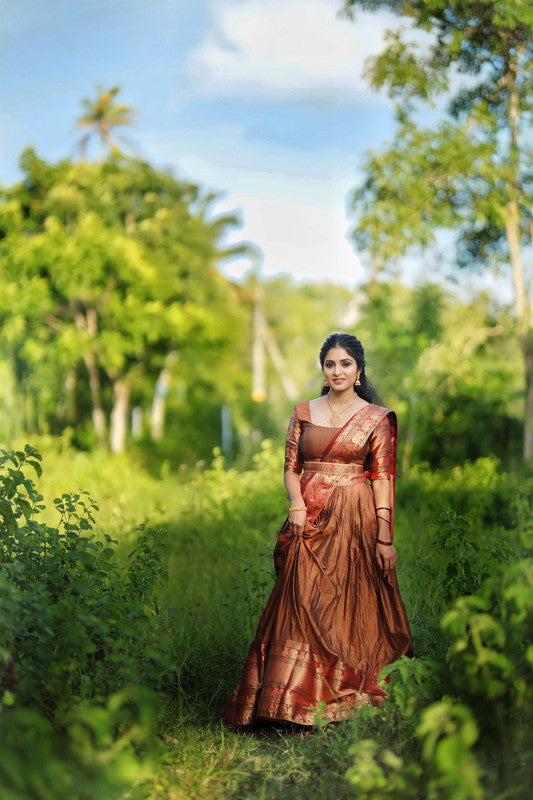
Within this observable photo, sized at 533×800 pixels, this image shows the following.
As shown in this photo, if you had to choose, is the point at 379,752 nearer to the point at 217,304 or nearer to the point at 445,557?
the point at 445,557

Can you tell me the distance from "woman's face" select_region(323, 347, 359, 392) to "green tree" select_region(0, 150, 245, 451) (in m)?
14.9

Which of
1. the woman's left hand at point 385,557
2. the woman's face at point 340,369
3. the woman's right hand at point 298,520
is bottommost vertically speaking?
the woman's left hand at point 385,557

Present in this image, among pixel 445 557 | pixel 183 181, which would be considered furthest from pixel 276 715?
pixel 183 181

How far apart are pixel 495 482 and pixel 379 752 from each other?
20.3ft

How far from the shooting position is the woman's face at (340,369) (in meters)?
4.51

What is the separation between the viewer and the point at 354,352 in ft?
15.0

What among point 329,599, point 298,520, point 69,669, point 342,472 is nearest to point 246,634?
point 329,599

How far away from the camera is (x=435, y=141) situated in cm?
1051

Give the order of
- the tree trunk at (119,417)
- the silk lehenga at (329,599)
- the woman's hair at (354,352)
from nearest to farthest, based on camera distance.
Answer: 1. the silk lehenga at (329,599)
2. the woman's hair at (354,352)
3. the tree trunk at (119,417)

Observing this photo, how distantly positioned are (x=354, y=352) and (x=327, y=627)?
4.68ft

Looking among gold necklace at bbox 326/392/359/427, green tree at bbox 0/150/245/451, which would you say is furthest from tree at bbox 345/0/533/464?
green tree at bbox 0/150/245/451

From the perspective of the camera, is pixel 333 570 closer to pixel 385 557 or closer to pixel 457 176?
pixel 385 557

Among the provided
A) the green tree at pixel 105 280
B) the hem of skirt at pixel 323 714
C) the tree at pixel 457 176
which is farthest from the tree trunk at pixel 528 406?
the green tree at pixel 105 280

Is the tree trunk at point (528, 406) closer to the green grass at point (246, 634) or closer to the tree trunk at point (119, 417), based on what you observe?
the green grass at point (246, 634)
